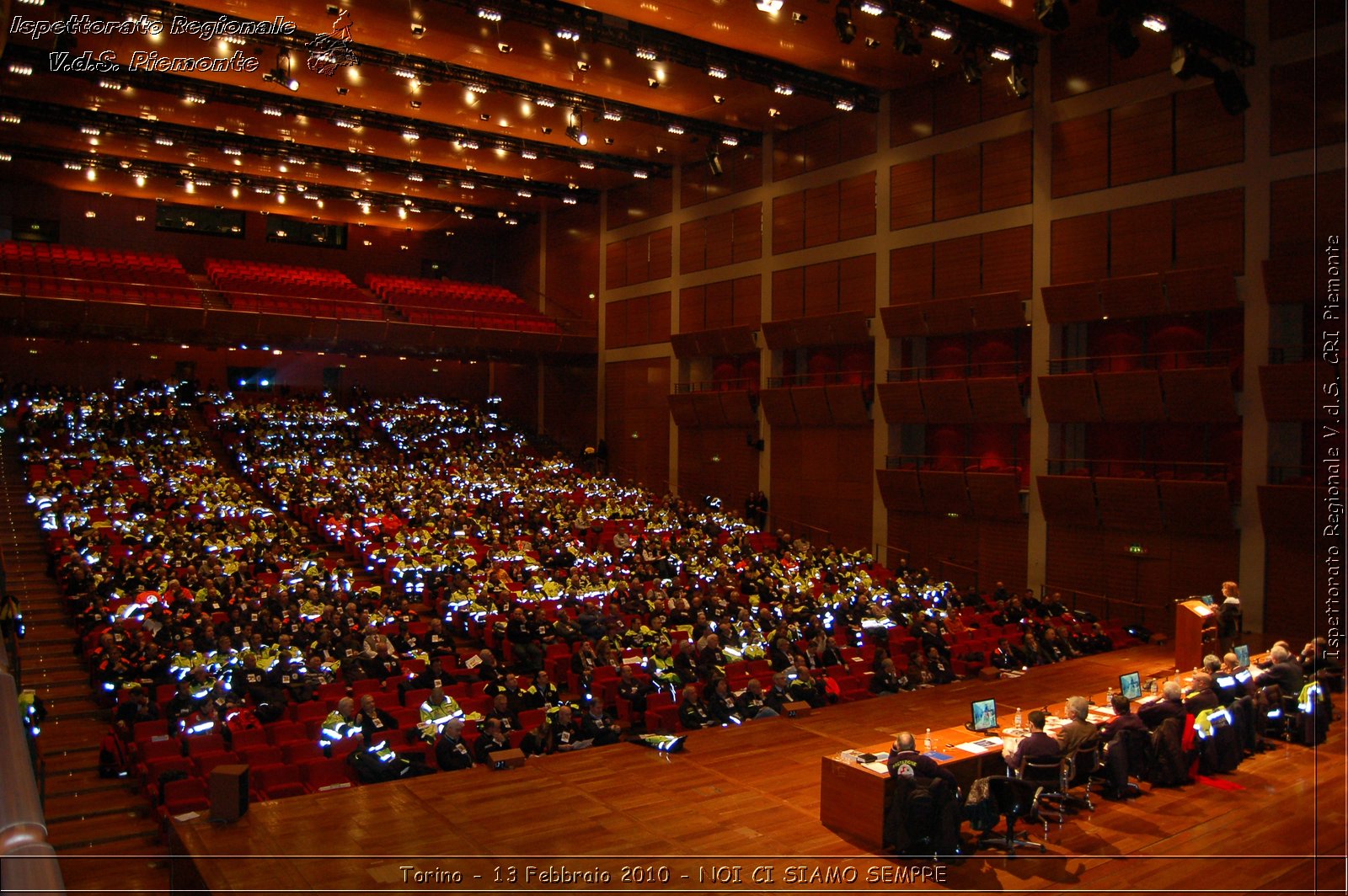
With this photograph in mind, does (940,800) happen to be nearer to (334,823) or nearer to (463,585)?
(334,823)

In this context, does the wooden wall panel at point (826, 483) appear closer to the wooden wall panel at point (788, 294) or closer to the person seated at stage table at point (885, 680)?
the wooden wall panel at point (788, 294)

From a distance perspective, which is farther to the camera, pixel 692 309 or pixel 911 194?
pixel 692 309

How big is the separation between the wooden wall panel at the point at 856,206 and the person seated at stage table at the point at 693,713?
11.5 m

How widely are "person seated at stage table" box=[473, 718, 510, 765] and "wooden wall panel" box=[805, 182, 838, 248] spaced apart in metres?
13.4

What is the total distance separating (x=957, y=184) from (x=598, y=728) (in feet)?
39.9

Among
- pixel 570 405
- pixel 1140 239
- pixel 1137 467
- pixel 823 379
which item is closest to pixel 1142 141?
pixel 1140 239

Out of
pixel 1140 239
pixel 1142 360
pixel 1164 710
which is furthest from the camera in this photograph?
pixel 1142 360

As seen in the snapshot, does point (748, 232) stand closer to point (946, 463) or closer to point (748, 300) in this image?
point (748, 300)

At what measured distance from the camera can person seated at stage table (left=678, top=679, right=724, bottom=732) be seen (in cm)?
904

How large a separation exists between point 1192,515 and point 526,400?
19307 millimetres

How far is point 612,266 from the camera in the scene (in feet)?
82.0

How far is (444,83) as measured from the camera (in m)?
16.7

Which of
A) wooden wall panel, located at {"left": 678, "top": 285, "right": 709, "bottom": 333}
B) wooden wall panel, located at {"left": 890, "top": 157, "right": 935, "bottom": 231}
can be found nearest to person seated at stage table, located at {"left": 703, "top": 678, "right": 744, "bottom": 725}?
wooden wall panel, located at {"left": 890, "top": 157, "right": 935, "bottom": 231}

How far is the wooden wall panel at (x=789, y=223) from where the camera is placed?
64.1 ft
